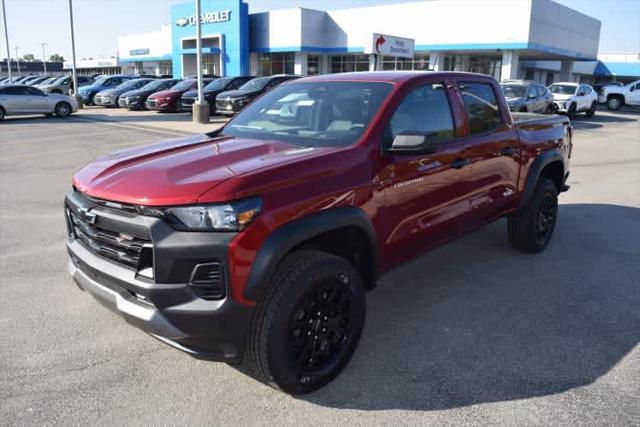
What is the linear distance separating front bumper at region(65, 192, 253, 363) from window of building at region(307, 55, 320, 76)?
137ft

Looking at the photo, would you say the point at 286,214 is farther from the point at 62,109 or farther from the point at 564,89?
the point at 564,89

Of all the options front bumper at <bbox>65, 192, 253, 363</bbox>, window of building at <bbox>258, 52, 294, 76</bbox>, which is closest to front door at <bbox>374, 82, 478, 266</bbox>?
front bumper at <bbox>65, 192, 253, 363</bbox>

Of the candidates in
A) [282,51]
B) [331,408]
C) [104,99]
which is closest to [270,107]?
[331,408]

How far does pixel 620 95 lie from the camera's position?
111 feet

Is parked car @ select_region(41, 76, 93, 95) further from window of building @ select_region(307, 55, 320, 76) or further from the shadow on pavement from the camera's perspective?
the shadow on pavement

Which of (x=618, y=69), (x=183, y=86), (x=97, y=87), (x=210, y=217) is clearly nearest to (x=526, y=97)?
(x=183, y=86)

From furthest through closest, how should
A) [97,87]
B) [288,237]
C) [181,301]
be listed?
[97,87] → [288,237] → [181,301]

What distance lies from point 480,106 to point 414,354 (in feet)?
7.75

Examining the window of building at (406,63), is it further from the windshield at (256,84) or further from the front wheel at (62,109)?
the front wheel at (62,109)

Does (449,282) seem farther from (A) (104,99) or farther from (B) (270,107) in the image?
(A) (104,99)

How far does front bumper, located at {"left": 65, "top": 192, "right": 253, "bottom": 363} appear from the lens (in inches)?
106

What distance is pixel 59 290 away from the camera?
4.61m

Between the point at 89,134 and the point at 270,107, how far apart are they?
13.8 m

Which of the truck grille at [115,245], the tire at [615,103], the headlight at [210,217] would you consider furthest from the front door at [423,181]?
the tire at [615,103]
